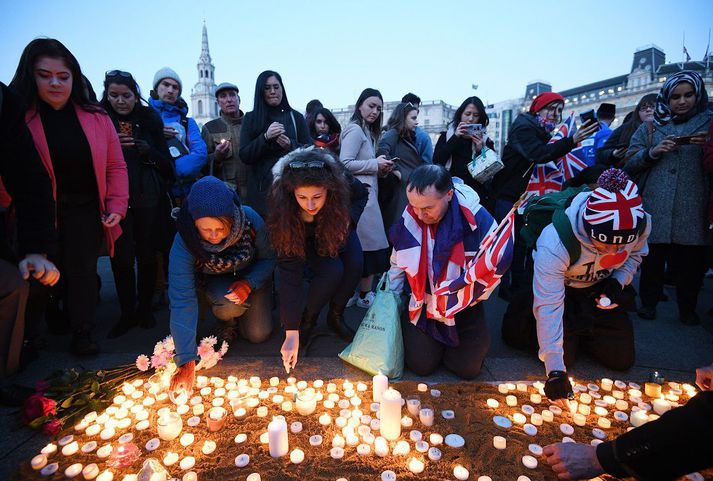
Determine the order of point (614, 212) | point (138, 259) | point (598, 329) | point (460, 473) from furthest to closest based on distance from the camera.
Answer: point (138, 259) → point (598, 329) → point (614, 212) → point (460, 473)

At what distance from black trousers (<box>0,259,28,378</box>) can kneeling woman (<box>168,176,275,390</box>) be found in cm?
70

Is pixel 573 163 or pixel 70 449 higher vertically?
pixel 573 163

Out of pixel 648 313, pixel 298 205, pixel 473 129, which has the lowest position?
pixel 648 313

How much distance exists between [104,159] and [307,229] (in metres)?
1.41

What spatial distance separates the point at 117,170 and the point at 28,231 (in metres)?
0.78

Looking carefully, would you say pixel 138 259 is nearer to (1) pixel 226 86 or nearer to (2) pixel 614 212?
(1) pixel 226 86

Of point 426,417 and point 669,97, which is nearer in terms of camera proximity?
point 426,417

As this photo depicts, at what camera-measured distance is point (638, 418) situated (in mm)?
1786

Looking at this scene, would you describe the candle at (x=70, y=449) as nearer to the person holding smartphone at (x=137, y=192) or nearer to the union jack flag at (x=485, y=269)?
the person holding smartphone at (x=137, y=192)

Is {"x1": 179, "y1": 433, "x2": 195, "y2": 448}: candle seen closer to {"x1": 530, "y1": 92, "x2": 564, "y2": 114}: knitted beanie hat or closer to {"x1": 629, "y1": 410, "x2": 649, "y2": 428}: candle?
{"x1": 629, "y1": 410, "x2": 649, "y2": 428}: candle

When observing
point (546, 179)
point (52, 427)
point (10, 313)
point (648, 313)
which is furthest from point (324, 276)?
point (648, 313)

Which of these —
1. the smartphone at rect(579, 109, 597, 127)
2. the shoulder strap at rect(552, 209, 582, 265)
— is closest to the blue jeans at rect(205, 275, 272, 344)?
the shoulder strap at rect(552, 209, 582, 265)

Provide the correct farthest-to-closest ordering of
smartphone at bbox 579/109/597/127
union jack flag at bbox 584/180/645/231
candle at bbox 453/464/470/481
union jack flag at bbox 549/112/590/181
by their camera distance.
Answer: union jack flag at bbox 549/112/590/181 → smartphone at bbox 579/109/597/127 → union jack flag at bbox 584/180/645/231 → candle at bbox 453/464/470/481

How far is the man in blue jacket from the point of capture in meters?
3.31
